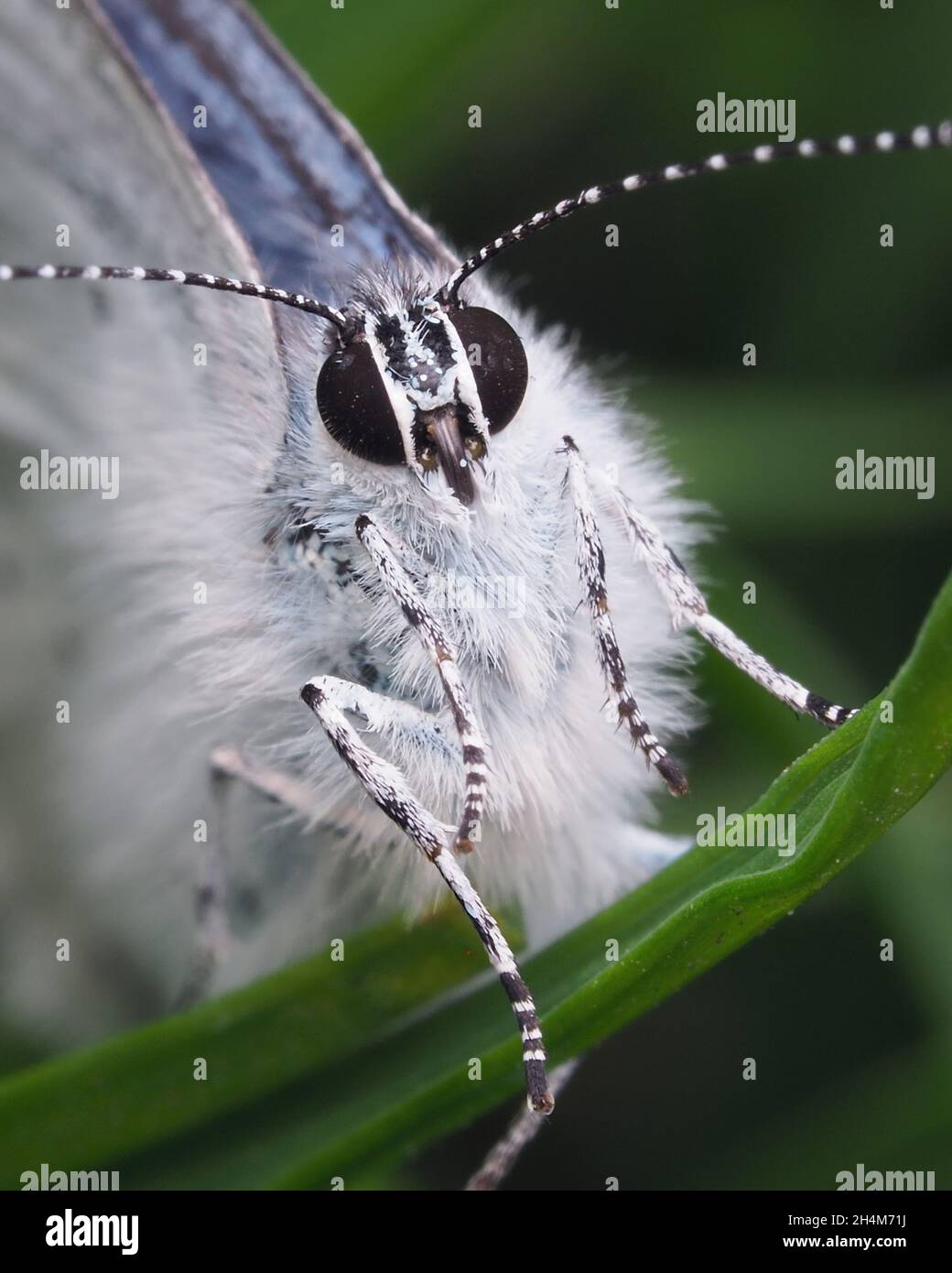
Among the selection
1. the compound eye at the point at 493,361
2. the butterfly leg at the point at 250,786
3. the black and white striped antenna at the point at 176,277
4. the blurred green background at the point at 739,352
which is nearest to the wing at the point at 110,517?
the butterfly leg at the point at 250,786

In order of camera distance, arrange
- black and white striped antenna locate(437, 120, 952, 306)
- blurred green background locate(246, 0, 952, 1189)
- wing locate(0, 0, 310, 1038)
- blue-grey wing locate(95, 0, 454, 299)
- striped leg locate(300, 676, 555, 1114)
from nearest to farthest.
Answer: black and white striped antenna locate(437, 120, 952, 306)
striped leg locate(300, 676, 555, 1114)
wing locate(0, 0, 310, 1038)
blue-grey wing locate(95, 0, 454, 299)
blurred green background locate(246, 0, 952, 1189)

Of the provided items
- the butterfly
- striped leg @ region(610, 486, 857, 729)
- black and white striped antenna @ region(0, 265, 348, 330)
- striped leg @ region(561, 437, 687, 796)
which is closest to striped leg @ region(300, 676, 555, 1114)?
the butterfly

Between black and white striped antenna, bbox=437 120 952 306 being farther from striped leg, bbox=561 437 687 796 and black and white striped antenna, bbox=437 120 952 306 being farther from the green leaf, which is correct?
the green leaf

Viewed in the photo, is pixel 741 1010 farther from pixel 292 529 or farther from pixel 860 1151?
pixel 292 529

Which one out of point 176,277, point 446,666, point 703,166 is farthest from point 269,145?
point 446,666

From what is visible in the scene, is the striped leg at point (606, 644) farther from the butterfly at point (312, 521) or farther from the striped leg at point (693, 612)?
the striped leg at point (693, 612)

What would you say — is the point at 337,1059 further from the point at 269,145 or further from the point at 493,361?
the point at 269,145

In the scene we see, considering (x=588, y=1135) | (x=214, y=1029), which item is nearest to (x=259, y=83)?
(x=214, y=1029)
